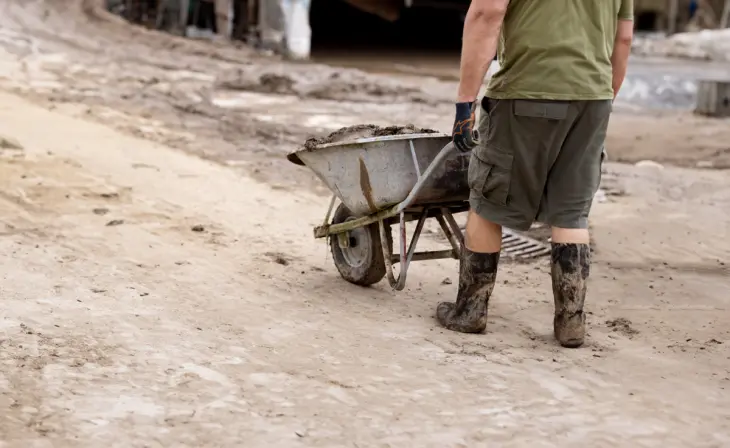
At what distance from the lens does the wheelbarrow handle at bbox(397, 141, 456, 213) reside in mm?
3771

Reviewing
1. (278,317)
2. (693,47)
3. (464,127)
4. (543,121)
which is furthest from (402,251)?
(693,47)

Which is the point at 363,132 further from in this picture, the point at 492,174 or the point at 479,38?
the point at 479,38

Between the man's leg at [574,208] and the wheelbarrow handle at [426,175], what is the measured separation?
1.45ft

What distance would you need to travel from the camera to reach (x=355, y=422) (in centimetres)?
281

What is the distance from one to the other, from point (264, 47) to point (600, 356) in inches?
503

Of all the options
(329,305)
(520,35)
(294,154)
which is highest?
(520,35)

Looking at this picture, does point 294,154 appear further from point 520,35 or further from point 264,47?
point 264,47

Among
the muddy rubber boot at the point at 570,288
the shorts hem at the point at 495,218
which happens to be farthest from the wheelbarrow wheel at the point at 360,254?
the muddy rubber boot at the point at 570,288

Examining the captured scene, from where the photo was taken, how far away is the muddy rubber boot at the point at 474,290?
373cm

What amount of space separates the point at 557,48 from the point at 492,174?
1.73 ft

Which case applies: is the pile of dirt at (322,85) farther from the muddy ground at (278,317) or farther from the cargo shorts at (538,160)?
the cargo shorts at (538,160)

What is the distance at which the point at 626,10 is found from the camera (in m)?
3.61

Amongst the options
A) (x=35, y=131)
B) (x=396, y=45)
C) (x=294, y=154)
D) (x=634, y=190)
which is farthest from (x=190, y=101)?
(x=396, y=45)

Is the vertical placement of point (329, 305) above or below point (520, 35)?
below
